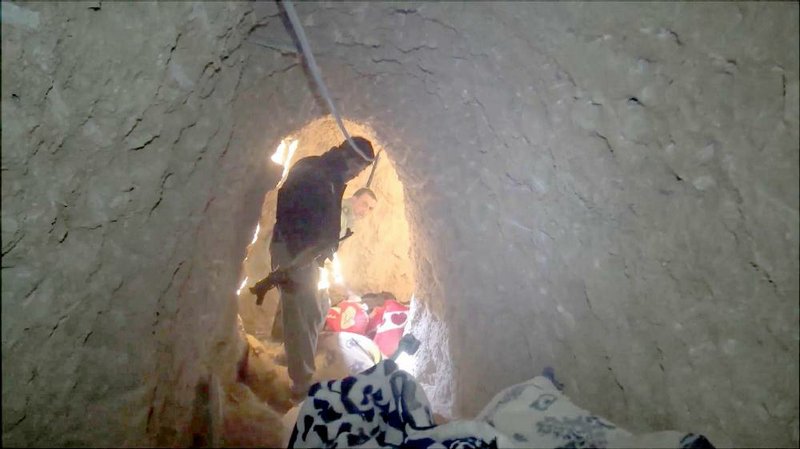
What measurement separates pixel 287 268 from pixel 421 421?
3.27ft

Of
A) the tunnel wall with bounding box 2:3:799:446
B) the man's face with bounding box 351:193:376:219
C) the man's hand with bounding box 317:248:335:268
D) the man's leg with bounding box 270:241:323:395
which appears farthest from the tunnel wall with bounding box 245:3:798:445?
the man's face with bounding box 351:193:376:219

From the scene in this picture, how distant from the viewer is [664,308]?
960 mm

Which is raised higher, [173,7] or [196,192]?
[173,7]

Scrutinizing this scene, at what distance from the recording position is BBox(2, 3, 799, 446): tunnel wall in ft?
2.67

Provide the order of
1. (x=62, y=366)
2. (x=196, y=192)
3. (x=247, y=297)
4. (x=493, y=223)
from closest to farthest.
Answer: (x=62, y=366) → (x=196, y=192) → (x=493, y=223) → (x=247, y=297)

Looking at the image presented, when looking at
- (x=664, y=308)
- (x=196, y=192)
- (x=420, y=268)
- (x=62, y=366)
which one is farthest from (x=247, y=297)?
(x=664, y=308)

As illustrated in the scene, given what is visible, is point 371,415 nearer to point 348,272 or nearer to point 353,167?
point 353,167

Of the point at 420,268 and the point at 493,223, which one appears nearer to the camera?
the point at 493,223

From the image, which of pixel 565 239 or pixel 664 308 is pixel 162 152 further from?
pixel 664 308

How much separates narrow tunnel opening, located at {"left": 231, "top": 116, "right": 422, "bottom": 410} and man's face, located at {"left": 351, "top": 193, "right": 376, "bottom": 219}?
0.02 m

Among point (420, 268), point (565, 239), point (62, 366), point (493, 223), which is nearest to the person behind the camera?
point (62, 366)

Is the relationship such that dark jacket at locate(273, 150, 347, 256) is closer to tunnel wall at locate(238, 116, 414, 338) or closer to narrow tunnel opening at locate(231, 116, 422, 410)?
narrow tunnel opening at locate(231, 116, 422, 410)

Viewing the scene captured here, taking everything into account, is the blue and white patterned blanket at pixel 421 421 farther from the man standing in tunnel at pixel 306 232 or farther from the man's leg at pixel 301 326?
the man's leg at pixel 301 326

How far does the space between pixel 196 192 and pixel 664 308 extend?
1.22 m
